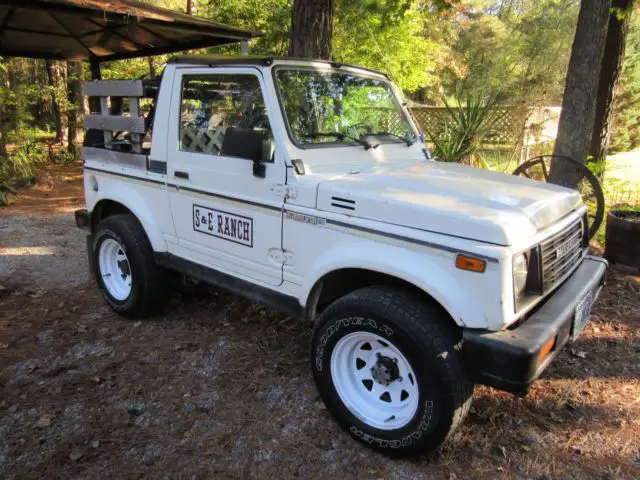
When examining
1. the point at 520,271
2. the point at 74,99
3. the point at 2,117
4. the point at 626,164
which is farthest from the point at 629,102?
the point at 2,117

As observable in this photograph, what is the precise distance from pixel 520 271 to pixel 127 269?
332 cm

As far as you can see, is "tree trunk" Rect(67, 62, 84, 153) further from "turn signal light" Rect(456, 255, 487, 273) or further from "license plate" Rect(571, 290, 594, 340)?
"license plate" Rect(571, 290, 594, 340)

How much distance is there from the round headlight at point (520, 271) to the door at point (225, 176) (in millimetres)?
1372

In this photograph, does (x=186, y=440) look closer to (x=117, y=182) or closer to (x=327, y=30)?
(x=117, y=182)

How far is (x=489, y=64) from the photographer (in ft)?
65.3

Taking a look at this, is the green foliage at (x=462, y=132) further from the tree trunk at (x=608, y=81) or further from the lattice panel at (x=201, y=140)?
the lattice panel at (x=201, y=140)

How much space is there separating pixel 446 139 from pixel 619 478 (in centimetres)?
489

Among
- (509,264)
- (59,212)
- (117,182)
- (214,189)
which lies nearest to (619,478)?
(509,264)

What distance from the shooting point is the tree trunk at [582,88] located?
529 centimetres

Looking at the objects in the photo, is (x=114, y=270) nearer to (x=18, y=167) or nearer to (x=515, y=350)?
(x=515, y=350)

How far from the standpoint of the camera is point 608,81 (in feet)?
23.3

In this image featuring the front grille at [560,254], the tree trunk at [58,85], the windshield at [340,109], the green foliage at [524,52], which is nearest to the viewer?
Result: the front grille at [560,254]

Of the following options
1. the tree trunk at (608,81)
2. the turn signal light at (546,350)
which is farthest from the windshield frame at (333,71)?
the tree trunk at (608,81)

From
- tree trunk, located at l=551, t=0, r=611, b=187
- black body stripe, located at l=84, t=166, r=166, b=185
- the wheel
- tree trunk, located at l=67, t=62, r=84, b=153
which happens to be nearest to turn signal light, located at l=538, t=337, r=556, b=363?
black body stripe, located at l=84, t=166, r=166, b=185
